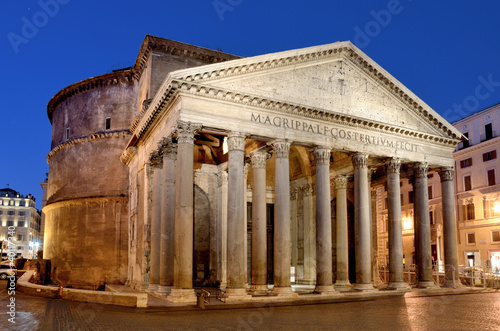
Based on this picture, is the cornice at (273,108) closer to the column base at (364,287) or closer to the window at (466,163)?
the column base at (364,287)

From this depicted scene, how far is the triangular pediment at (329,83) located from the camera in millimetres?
18188

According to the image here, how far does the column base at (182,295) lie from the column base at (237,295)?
1255 millimetres

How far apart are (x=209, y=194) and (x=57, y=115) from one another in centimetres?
1538

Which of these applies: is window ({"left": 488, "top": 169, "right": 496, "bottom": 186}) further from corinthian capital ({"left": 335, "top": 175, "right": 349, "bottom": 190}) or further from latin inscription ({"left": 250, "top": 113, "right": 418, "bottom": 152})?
corinthian capital ({"left": 335, "top": 175, "right": 349, "bottom": 190})

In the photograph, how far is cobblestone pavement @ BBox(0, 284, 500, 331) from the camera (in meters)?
11.3

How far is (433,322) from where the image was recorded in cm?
1202

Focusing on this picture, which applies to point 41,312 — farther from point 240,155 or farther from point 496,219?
point 496,219

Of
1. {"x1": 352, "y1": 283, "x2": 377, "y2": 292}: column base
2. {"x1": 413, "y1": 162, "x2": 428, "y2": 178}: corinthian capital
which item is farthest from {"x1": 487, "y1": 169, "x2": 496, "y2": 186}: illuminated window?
{"x1": 352, "y1": 283, "x2": 377, "y2": 292}: column base

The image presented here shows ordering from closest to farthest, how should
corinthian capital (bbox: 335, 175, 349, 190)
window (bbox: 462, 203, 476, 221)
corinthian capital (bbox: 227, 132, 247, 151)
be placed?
corinthian capital (bbox: 227, 132, 247, 151), corinthian capital (bbox: 335, 175, 349, 190), window (bbox: 462, 203, 476, 221)

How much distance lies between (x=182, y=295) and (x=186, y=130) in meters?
5.90

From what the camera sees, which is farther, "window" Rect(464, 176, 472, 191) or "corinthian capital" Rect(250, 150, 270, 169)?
"window" Rect(464, 176, 472, 191)

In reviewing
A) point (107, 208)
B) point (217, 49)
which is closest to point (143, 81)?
point (217, 49)

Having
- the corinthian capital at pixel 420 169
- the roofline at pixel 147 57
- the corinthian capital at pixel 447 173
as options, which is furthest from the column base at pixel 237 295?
the roofline at pixel 147 57

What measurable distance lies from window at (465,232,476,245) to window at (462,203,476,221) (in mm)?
1139
